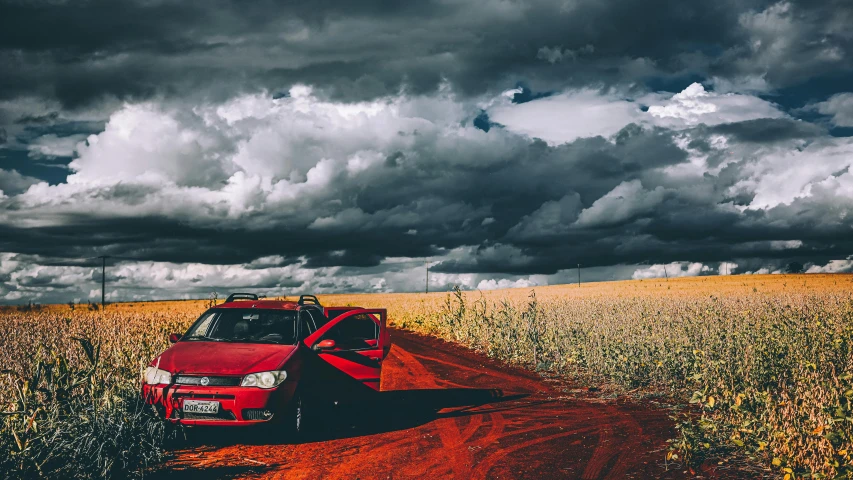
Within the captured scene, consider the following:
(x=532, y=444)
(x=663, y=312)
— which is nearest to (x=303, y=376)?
(x=532, y=444)

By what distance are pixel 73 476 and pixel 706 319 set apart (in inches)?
557

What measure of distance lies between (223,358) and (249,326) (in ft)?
4.12

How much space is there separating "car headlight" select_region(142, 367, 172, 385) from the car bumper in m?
0.09

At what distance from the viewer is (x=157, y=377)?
7637 mm

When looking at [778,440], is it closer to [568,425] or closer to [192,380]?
[568,425]

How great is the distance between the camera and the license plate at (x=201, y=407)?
24.0ft

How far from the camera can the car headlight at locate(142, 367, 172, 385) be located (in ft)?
24.8

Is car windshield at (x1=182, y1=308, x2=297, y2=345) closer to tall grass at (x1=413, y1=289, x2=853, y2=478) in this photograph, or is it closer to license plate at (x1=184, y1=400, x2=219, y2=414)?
license plate at (x1=184, y1=400, x2=219, y2=414)

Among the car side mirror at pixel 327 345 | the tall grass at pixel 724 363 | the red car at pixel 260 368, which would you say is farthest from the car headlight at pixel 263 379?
the tall grass at pixel 724 363

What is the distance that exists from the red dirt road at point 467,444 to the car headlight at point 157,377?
0.90 metres

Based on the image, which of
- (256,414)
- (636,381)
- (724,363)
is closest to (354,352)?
(256,414)

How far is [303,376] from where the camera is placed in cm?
816

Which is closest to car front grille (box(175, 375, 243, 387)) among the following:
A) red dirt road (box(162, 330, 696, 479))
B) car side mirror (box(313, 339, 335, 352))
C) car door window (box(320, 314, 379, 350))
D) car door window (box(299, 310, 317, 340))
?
red dirt road (box(162, 330, 696, 479))

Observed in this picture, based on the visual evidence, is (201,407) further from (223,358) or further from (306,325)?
(306,325)
